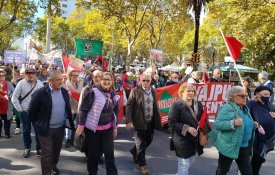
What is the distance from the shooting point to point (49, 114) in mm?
4980

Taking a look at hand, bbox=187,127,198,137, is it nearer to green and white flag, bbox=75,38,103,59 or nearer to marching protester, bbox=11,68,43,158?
marching protester, bbox=11,68,43,158

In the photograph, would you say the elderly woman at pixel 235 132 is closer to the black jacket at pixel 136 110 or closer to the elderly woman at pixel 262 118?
the elderly woman at pixel 262 118

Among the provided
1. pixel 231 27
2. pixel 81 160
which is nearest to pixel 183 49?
pixel 231 27

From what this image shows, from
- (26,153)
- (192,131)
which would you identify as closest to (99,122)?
(192,131)

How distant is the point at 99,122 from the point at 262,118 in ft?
7.60

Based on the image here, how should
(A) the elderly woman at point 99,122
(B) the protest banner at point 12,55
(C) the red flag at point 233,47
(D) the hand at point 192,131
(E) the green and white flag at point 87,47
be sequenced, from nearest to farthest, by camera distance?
(D) the hand at point 192,131 < (A) the elderly woman at point 99,122 < (C) the red flag at point 233,47 < (E) the green and white flag at point 87,47 < (B) the protest banner at point 12,55

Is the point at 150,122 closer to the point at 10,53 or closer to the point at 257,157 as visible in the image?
the point at 257,157

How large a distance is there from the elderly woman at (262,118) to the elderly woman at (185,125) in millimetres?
969

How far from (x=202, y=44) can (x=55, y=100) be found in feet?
175

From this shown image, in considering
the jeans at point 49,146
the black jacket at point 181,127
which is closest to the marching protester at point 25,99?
the jeans at point 49,146

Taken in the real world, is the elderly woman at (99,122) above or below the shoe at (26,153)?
above

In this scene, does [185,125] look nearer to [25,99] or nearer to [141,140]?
[141,140]

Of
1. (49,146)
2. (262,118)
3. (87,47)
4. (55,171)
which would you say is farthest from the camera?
(87,47)

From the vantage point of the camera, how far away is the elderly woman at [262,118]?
16.8 feet
